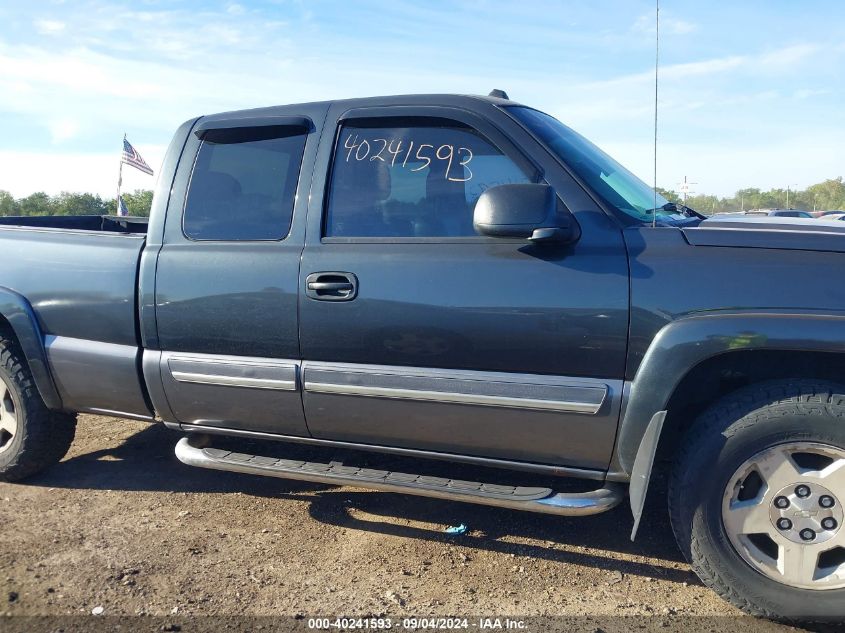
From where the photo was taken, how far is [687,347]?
7.85 feet

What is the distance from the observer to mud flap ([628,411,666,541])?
243cm

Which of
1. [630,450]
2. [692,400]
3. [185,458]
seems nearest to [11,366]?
[185,458]

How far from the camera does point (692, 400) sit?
272 cm

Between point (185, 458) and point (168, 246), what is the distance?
1.03 m

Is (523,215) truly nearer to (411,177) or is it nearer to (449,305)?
(449,305)

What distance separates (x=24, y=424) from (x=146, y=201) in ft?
39.4

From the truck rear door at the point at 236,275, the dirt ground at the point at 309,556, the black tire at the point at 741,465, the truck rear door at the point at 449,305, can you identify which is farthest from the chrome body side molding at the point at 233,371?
the black tire at the point at 741,465

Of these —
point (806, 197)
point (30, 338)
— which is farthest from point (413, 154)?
point (806, 197)

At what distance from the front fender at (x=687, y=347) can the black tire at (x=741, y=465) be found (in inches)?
7.2

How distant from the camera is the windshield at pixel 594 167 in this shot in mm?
2771

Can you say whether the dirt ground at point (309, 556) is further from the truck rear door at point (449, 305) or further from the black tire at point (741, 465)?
the truck rear door at point (449, 305)

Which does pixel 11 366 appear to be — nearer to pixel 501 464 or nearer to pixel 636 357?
pixel 501 464

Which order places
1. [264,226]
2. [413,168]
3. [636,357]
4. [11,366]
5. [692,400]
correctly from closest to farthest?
1. [636,357]
2. [692,400]
3. [413,168]
4. [264,226]
5. [11,366]

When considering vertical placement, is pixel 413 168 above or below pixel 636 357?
above
